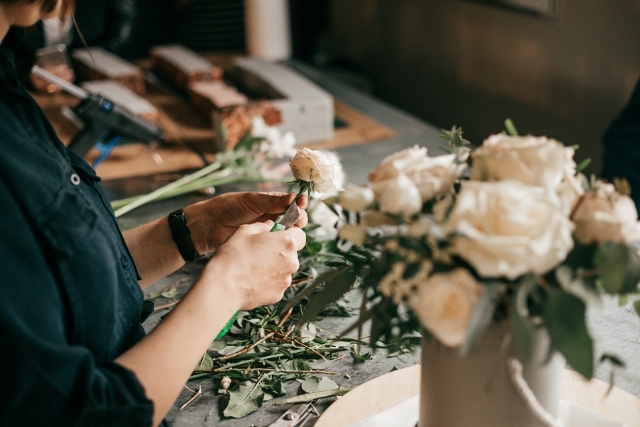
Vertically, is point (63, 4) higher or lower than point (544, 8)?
higher

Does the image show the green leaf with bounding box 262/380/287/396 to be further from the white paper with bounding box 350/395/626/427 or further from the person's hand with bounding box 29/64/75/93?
the person's hand with bounding box 29/64/75/93

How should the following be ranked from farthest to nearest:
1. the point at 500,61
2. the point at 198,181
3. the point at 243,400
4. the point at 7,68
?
the point at 500,61 → the point at 198,181 → the point at 243,400 → the point at 7,68

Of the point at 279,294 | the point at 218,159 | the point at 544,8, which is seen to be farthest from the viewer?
the point at 544,8

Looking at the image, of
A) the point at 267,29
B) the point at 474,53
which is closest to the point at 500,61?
the point at 474,53

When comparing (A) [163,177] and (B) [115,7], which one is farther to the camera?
(B) [115,7]

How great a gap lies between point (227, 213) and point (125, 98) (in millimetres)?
1292

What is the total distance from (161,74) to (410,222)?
2570 mm

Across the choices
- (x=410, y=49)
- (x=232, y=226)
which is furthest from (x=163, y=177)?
(x=410, y=49)

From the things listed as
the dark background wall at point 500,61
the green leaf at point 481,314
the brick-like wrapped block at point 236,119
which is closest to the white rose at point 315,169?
the green leaf at point 481,314

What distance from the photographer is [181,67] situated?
279cm

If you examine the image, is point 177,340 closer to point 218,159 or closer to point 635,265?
point 635,265

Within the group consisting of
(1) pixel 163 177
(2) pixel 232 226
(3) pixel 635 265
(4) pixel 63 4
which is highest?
(4) pixel 63 4

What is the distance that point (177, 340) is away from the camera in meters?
0.84

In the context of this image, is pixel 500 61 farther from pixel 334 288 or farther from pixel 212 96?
pixel 334 288
